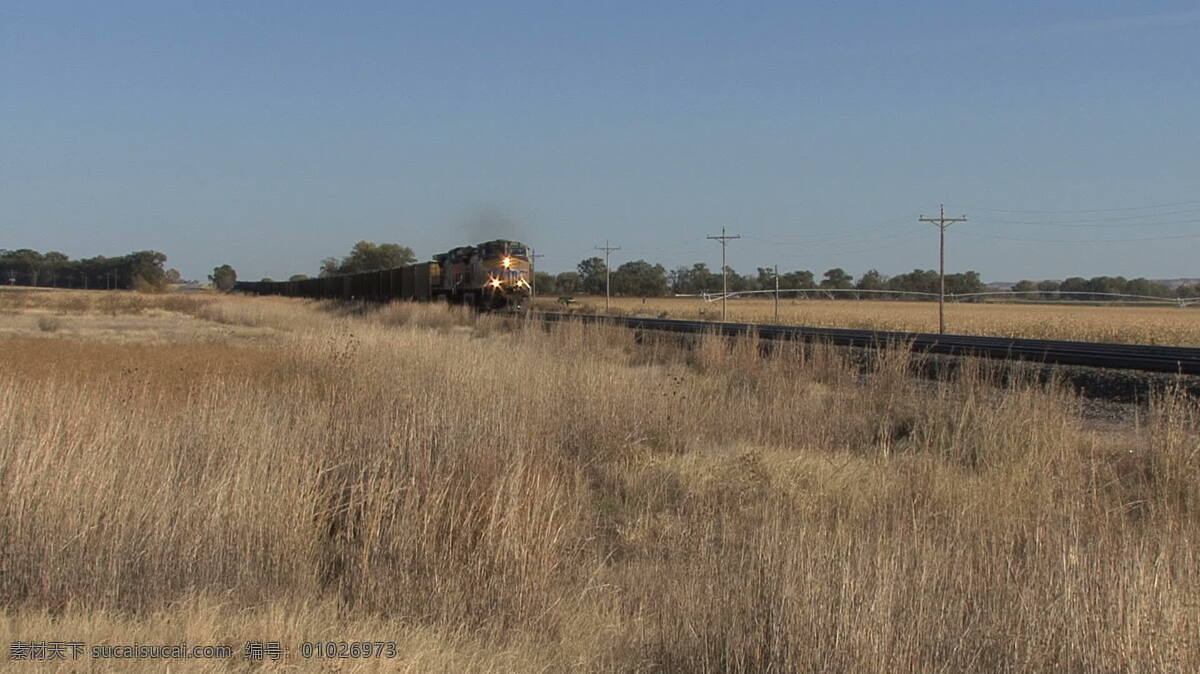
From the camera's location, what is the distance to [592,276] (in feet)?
448

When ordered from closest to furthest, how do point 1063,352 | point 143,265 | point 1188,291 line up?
point 1063,352 < point 1188,291 < point 143,265

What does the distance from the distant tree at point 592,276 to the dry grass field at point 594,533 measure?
4609 inches

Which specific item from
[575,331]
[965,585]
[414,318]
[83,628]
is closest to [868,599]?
[965,585]

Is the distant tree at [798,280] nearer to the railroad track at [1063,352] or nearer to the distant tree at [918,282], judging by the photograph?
the distant tree at [918,282]

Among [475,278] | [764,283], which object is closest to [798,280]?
[764,283]

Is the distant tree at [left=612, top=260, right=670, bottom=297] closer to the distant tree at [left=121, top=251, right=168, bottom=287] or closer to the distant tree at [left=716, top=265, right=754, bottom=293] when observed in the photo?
the distant tree at [left=716, top=265, right=754, bottom=293]

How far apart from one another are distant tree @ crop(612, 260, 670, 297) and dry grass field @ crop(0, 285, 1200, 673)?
108558 millimetres

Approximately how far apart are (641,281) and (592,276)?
49.4 feet

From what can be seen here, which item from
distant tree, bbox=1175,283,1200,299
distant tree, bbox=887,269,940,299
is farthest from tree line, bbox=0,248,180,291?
distant tree, bbox=1175,283,1200,299

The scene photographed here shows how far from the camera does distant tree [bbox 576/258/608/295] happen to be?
130 m

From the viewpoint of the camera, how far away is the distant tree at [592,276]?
13025 centimetres

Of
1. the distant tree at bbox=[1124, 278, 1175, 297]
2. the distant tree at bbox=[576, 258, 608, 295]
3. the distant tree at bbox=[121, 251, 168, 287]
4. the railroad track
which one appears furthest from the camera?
the distant tree at bbox=[121, 251, 168, 287]

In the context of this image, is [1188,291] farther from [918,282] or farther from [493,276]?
[493,276]

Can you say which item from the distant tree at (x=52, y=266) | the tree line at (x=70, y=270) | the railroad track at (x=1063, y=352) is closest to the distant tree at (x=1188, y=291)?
the railroad track at (x=1063, y=352)
